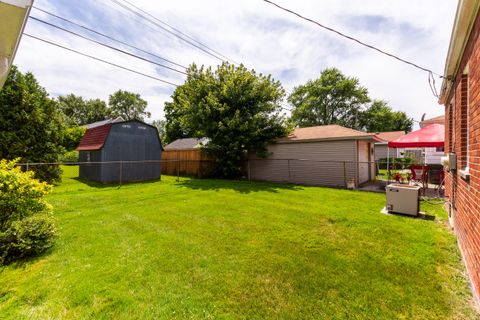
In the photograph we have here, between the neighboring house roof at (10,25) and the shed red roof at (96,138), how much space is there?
11.9m

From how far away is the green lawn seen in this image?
2.49 metres

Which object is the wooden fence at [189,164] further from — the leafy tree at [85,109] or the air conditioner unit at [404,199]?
the leafy tree at [85,109]

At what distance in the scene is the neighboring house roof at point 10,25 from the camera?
122cm

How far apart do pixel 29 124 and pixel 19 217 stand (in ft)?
31.9

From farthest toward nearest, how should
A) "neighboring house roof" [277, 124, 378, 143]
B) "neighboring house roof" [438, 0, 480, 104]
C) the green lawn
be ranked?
"neighboring house roof" [277, 124, 378, 143] → "neighboring house roof" [438, 0, 480, 104] → the green lawn

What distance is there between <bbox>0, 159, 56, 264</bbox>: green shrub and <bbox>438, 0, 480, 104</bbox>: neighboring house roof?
6.47 metres

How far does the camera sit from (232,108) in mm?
13625

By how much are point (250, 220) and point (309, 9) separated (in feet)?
17.7

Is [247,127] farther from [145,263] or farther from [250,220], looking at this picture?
[145,263]

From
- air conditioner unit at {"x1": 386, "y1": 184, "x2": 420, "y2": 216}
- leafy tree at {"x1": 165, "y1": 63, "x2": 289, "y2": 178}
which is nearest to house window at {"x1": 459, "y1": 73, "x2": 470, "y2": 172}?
air conditioner unit at {"x1": 386, "y1": 184, "x2": 420, "y2": 216}

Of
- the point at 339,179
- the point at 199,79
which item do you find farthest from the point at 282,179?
the point at 199,79

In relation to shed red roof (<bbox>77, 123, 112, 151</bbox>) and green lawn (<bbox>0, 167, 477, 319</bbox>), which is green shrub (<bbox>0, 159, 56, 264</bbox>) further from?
shed red roof (<bbox>77, 123, 112, 151</bbox>)

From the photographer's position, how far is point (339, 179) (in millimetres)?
11789

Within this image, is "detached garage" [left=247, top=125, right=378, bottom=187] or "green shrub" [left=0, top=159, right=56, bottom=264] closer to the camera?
"green shrub" [left=0, top=159, right=56, bottom=264]
